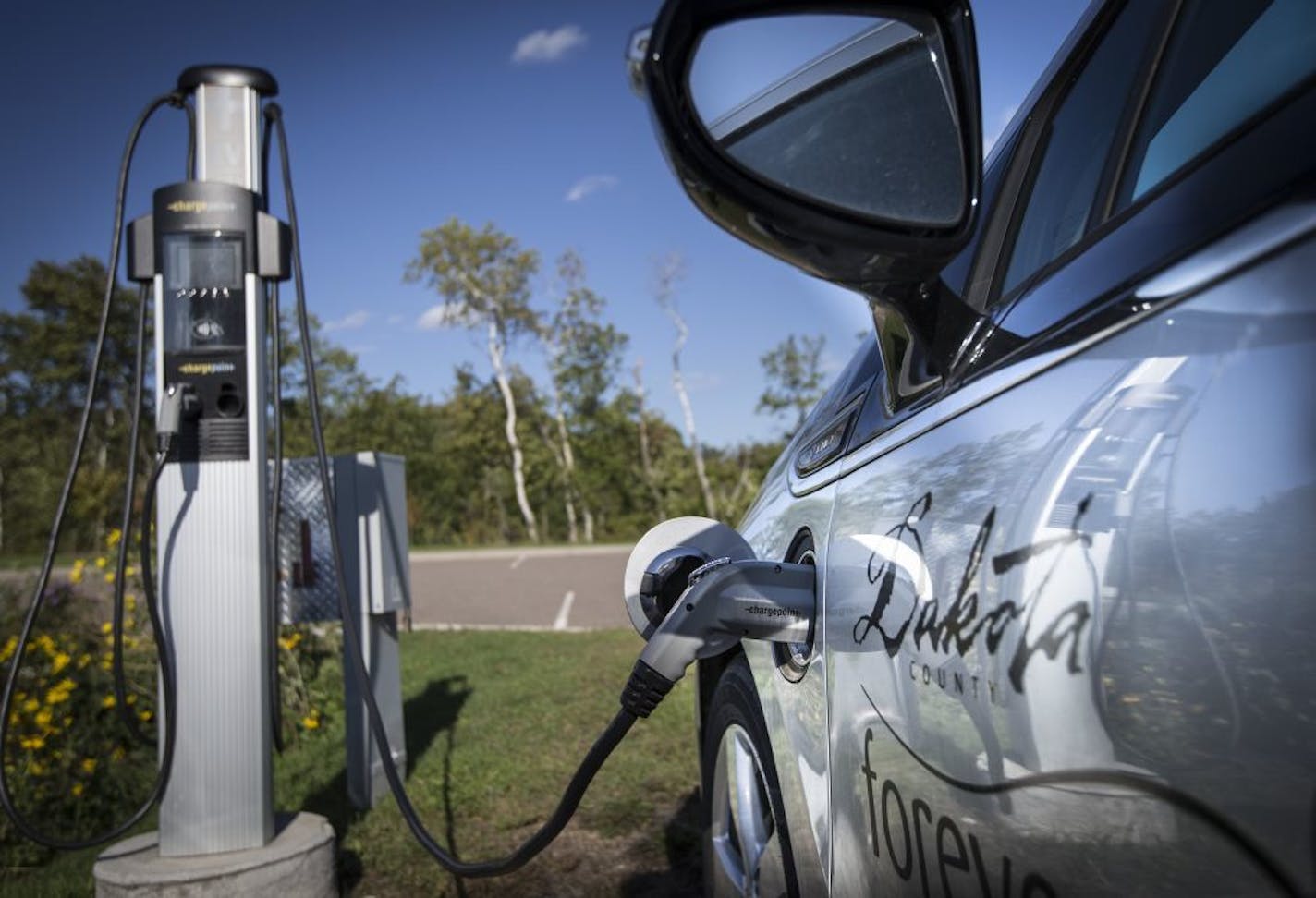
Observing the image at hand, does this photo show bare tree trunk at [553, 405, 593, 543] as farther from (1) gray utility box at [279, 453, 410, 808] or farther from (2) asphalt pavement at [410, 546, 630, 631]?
(1) gray utility box at [279, 453, 410, 808]

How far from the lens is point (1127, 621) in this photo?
72cm

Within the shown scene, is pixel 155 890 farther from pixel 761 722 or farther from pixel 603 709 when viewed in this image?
pixel 603 709

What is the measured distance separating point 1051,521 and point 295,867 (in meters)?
2.97

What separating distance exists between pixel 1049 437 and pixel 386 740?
Result: 9.28 feet

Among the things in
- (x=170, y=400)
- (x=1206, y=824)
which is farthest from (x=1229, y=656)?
(x=170, y=400)

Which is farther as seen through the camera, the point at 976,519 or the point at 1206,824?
the point at 976,519

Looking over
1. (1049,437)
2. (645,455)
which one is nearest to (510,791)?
(1049,437)

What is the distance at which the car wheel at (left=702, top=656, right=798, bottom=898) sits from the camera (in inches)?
66.9

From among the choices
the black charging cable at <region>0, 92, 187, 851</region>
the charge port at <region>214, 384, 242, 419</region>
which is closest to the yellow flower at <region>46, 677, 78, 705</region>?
the black charging cable at <region>0, 92, 187, 851</region>

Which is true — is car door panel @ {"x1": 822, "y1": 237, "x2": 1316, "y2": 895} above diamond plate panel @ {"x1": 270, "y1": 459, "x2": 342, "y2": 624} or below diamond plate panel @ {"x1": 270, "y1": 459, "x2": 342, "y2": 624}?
below

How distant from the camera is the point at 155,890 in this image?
2.95 m

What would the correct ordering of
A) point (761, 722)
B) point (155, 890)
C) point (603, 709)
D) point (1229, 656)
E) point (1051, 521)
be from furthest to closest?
point (603, 709) → point (155, 890) → point (761, 722) → point (1051, 521) → point (1229, 656)

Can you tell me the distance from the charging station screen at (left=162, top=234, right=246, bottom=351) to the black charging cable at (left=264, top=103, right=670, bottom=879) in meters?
0.20

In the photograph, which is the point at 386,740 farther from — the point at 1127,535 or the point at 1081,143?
the point at 1127,535
